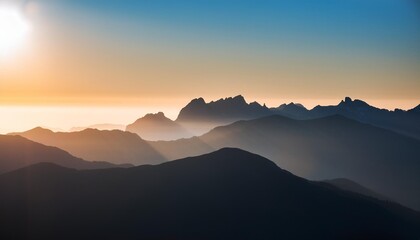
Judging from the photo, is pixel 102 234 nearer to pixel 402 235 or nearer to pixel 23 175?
pixel 23 175

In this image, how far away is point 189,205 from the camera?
133875 mm

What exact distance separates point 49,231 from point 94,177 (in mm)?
30594

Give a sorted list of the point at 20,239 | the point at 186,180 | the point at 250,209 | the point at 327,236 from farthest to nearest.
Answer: the point at 186,180 < the point at 250,209 < the point at 327,236 < the point at 20,239

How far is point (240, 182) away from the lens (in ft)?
486

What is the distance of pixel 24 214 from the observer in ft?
420

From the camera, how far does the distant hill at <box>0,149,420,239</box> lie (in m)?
122

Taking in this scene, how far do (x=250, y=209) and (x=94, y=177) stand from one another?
180ft

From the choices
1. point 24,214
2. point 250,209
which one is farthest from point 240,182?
point 24,214

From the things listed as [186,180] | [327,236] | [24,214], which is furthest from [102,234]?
[327,236]

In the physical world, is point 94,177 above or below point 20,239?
above

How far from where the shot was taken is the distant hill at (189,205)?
12250 cm

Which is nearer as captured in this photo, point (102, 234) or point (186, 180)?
point (102, 234)

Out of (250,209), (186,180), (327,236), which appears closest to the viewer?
(327,236)

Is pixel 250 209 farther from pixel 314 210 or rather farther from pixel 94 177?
pixel 94 177
